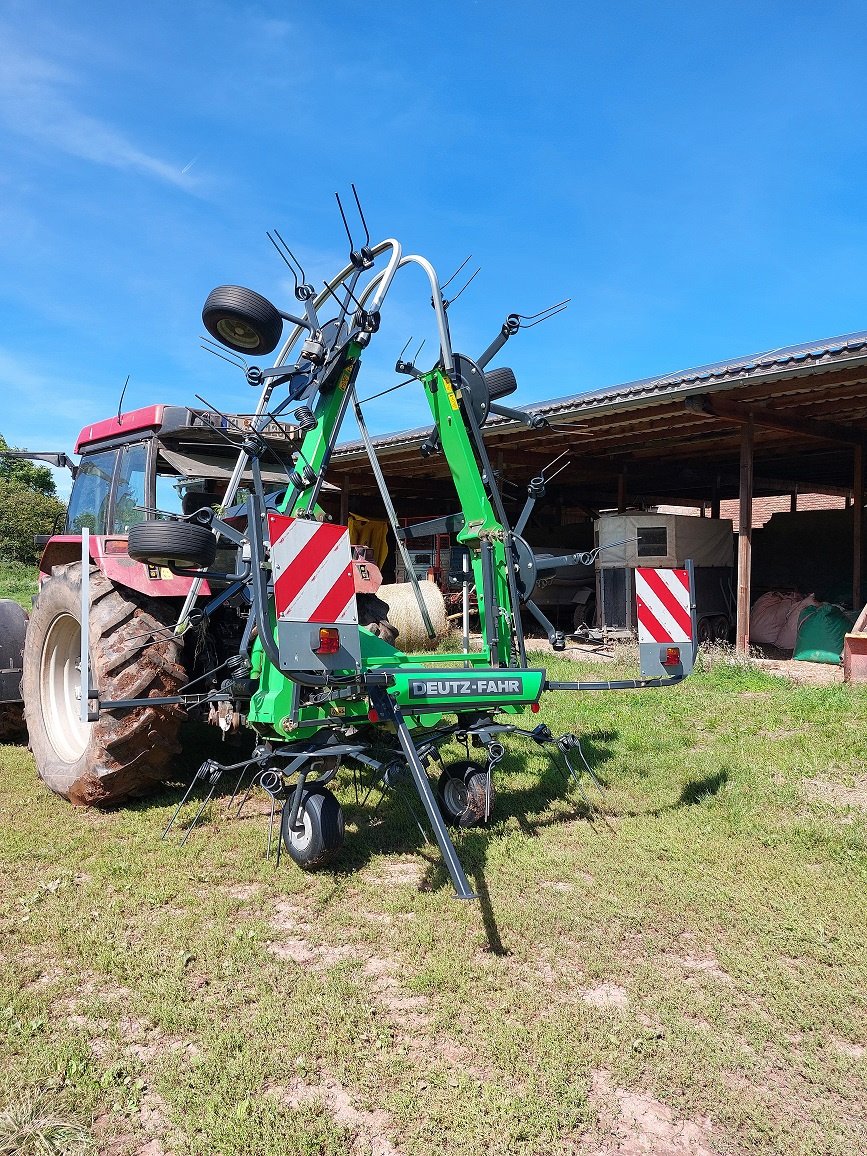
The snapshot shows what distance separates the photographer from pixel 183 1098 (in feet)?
6.73

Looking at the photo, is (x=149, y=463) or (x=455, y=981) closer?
(x=455, y=981)

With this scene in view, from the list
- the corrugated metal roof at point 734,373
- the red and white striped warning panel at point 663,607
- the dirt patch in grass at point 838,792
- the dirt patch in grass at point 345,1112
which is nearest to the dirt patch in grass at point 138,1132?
the dirt patch in grass at point 345,1112

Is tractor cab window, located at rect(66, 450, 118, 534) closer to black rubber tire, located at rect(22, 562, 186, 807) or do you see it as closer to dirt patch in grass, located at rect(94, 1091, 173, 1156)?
black rubber tire, located at rect(22, 562, 186, 807)

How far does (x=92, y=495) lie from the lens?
5379 millimetres

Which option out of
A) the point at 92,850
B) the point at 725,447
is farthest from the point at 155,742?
the point at 725,447

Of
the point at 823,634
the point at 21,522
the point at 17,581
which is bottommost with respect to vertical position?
the point at 823,634

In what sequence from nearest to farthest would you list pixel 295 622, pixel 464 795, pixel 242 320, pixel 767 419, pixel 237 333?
pixel 295 622
pixel 242 320
pixel 237 333
pixel 464 795
pixel 767 419

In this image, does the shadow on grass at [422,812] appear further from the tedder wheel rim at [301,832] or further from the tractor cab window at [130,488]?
the tractor cab window at [130,488]

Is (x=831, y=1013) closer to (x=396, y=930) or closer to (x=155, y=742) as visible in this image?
(x=396, y=930)

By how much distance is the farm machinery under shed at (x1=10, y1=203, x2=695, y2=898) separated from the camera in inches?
131

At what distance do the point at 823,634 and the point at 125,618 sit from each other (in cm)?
869

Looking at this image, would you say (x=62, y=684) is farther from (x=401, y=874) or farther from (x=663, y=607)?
(x=663, y=607)

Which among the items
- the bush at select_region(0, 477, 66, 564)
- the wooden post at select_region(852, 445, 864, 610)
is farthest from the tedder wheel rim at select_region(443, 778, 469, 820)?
the bush at select_region(0, 477, 66, 564)

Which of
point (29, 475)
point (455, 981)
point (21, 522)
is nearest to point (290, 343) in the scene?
point (455, 981)
